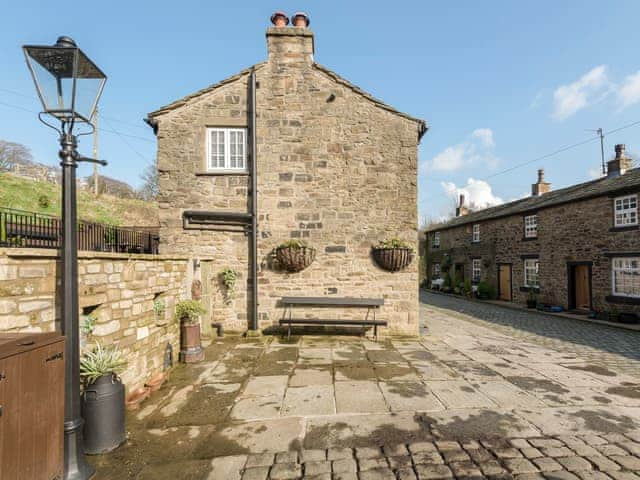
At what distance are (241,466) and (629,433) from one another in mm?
4552

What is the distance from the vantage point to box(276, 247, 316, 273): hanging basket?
7.27 meters

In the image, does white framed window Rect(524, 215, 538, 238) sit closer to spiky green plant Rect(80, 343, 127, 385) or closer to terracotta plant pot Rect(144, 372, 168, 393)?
terracotta plant pot Rect(144, 372, 168, 393)

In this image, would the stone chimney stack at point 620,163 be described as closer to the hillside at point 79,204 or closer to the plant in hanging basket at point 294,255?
the plant in hanging basket at point 294,255

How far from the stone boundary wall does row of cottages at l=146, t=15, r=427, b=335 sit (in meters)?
1.71

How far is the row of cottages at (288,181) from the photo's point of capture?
7.63m

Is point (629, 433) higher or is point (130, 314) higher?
point (130, 314)

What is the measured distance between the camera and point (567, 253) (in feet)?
46.0

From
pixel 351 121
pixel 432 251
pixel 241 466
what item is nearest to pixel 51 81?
pixel 241 466

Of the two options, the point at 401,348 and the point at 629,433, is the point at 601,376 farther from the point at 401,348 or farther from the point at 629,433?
the point at 401,348

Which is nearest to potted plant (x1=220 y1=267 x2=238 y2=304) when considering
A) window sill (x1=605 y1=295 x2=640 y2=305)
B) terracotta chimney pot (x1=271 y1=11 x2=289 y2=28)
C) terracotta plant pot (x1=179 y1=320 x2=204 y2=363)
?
→ terracotta plant pot (x1=179 y1=320 x2=204 y2=363)

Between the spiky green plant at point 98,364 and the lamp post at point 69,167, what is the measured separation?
0.46m

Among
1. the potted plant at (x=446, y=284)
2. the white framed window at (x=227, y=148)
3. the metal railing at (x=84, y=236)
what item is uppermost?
the white framed window at (x=227, y=148)

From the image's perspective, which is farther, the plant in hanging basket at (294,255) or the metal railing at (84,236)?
the plant in hanging basket at (294,255)

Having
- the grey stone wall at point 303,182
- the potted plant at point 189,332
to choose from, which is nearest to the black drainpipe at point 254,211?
the grey stone wall at point 303,182
